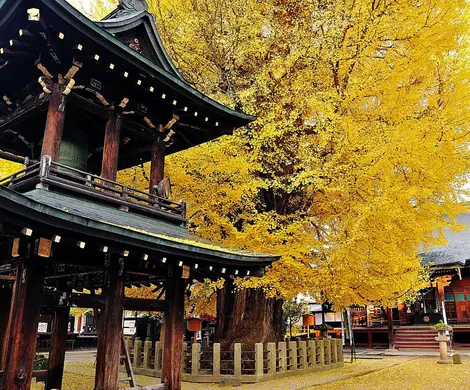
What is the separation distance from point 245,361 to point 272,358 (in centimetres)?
87

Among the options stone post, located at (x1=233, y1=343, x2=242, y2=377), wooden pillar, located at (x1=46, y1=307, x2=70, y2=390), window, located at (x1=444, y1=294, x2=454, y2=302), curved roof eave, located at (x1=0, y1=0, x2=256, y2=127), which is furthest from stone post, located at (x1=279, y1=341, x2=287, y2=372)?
window, located at (x1=444, y1=294, x2=454, y2=302)

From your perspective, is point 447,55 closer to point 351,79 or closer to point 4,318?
point 351,79

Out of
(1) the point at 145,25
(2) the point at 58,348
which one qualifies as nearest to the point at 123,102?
(1) the point at 145,25

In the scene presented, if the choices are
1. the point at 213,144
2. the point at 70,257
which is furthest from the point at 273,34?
the point at 70,257

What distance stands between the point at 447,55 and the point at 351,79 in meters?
3.14

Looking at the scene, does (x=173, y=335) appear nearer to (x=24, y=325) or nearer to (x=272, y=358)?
(x=24, y=325)

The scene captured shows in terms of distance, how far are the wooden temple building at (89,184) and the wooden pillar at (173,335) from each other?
0.02 meters

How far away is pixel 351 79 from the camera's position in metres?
11.9

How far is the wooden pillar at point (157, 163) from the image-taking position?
8.77 metres

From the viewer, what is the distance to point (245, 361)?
12359 mm

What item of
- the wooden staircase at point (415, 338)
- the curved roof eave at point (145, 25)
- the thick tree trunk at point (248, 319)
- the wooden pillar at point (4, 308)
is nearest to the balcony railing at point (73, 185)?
the wooden pillar at point (4, 308)

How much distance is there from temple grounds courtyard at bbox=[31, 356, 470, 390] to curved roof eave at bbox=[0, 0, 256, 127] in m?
7.45

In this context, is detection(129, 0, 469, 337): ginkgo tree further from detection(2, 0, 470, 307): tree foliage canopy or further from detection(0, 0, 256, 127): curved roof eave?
detection(0, 0, 256, 127): curved roof eave

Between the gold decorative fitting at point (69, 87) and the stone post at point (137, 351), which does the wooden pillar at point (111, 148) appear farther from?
the stone post at point (137, 351)
